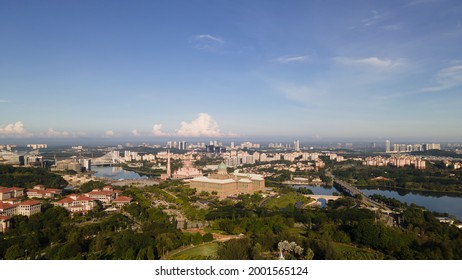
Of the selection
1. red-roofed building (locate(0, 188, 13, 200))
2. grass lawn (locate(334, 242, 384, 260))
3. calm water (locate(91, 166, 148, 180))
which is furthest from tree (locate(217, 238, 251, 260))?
calm water (locate(91, 166, 148, 180))

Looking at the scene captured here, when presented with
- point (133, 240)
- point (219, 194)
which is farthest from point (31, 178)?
point (133, 240)

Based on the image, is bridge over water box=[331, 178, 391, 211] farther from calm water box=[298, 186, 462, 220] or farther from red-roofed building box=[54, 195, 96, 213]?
red-roofed building box=[54, 195, 96, 213]

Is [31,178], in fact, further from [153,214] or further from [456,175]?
[456,175]

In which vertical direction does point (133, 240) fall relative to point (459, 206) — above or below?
above

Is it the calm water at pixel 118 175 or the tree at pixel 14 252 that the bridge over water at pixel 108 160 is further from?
the tree at pixel 14 252

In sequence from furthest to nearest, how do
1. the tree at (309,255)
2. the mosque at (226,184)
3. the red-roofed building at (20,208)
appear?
Answer: the mosque at (226,184) < the red-roofed building at (20,208) < the tree at (309,255)

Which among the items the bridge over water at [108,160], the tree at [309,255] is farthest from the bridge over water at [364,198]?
the bridge over water at [108,160]

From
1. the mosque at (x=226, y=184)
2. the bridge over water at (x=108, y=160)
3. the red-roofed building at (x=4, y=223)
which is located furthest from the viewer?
the bridge over water at (x=108, y=160)
